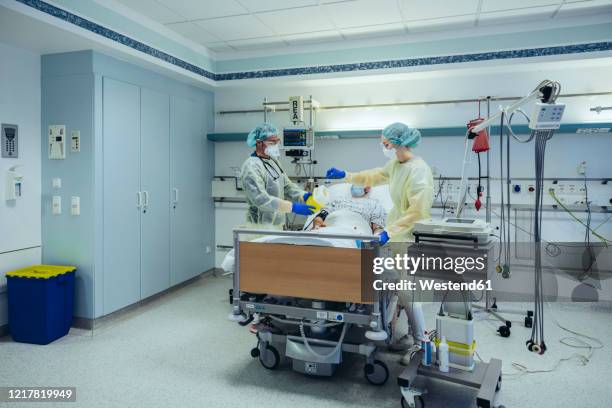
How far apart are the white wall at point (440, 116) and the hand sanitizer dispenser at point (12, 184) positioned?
88.0 inches

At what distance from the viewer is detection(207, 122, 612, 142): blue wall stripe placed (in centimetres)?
395

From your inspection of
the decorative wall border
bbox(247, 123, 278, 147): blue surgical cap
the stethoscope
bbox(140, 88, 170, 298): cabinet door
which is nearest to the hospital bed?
the stethoscope

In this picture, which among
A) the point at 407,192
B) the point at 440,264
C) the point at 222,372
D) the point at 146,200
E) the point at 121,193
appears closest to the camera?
the point at 440,264

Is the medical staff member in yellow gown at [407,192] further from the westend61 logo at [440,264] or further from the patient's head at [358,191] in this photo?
the patient's head at [358,191]

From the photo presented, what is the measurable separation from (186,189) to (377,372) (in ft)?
9.76

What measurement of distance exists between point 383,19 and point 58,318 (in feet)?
11.9

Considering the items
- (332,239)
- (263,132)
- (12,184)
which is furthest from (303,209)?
(12,184)

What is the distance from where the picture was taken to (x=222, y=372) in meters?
2.78

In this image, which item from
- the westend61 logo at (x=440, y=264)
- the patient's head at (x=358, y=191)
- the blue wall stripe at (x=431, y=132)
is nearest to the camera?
the westend61 logo at (x=440, y=264)

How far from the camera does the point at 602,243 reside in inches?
166

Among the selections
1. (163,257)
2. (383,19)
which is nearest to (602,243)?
(383,19)

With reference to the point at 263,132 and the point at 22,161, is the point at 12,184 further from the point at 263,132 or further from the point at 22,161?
the point at 263,132

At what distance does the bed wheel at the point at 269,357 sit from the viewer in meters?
2.77

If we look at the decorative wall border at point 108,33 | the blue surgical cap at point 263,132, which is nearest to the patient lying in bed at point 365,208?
the blue surgical cap at point 263,132
